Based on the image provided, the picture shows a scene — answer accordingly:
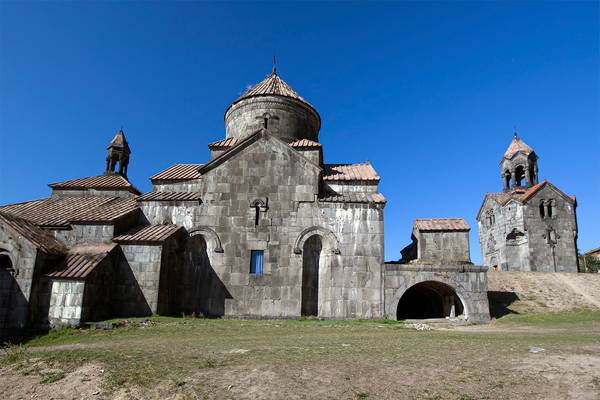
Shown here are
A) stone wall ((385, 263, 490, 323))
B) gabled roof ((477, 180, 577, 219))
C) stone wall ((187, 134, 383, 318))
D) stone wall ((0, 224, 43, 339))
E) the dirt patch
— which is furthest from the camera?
gabled roof ((477, 180, 577, 219))

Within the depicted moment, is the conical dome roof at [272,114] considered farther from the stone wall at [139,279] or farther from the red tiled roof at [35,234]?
the red tiled roof at [35,234]

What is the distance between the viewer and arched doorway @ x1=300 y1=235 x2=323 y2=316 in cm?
1386

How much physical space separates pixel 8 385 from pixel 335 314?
9237 mm

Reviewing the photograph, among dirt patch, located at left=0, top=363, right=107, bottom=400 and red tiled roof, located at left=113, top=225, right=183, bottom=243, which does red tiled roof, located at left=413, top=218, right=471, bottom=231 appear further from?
dirt patch, located at left=0, top=363, right=107, bottom=400

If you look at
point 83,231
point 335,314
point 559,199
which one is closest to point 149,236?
point 83,231

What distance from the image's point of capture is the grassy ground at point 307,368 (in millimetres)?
5148

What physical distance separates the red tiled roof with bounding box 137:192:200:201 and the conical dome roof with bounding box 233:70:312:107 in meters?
5.27

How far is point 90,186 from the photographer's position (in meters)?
18.6

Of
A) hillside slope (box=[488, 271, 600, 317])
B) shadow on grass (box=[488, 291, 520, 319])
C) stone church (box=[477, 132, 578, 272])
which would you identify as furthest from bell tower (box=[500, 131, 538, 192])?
shadow on grass (box=[488, 291, 520, 319])

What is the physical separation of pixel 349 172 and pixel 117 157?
12.4m

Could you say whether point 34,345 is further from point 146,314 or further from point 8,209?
point 8,209

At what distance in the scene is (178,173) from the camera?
1609 cm

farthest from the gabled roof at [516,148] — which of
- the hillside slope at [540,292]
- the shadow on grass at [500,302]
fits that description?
the shadow on grass at [500,302]

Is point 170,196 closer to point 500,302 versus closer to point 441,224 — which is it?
point 441,224
